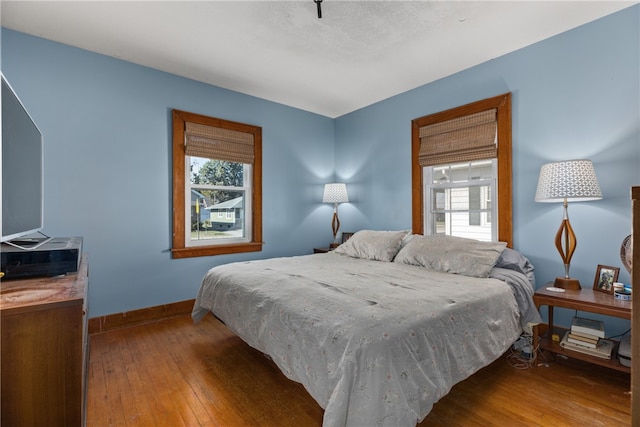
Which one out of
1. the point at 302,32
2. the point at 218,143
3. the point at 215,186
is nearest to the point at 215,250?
the point at 215,186

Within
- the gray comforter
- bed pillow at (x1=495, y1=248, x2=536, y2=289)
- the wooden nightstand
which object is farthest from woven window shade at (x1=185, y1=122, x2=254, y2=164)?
the wooden nightstand

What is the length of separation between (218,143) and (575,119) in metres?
3.45

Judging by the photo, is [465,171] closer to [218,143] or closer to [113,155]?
[218,143]

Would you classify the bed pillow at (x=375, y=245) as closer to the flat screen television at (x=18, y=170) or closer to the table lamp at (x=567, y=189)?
the table lamp at (x=567, y=189)

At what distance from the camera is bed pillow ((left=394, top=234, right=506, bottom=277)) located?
7.87 feet

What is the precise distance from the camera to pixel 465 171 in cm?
330

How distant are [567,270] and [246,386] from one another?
97.2 inches

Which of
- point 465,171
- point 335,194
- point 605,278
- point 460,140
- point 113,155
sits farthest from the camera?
point 335,194

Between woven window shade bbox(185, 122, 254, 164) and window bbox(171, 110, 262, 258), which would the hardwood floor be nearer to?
window bbox(171, 110, 262, 258)

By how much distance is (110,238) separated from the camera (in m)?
2.93

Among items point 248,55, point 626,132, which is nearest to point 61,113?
point 248,55

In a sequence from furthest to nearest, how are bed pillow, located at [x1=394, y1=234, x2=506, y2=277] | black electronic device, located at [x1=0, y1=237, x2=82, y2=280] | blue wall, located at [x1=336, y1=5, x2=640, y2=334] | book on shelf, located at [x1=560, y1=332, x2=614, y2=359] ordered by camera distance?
bed pillow, located at [x1=394, y1=234, x2=506, y2=277] < blue wall, located at [x1=336, y1=5, x2=640, y2=334] < book on shelf, located at [x1=560, y1=332, x2=614, y2=359] < black electronic device, located at [x1=0, y1=237, x2=82, y2=280]

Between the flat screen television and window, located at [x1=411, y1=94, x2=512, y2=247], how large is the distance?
334cm

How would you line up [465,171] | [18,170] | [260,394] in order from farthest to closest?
[465,171], [260,394], [18,170]
